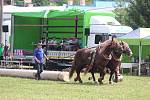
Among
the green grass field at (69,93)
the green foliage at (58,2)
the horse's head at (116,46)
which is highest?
the horse's head at (116,46)

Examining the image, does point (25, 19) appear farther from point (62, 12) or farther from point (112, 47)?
point (112, 47)

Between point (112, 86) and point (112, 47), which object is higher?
point (112, 47)

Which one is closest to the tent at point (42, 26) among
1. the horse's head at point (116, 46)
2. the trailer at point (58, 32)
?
the trailer at point (58, 32)

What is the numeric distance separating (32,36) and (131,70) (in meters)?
8.12

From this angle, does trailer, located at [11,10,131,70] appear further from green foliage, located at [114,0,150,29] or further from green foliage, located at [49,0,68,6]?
green foliage, located at [49,0,68,6]

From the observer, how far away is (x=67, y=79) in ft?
75.6

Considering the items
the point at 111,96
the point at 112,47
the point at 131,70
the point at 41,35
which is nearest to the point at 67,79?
the point at 112,47

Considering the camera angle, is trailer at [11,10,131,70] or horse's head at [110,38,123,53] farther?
trailer at [11,10,131,70]

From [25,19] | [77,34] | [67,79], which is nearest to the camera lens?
[67,79]

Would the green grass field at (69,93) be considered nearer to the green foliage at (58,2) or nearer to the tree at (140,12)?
the tree at (140,12)

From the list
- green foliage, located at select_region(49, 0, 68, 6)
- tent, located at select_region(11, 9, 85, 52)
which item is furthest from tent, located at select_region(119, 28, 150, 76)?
green foliage, located at select_region(49, 0, 68, 6)

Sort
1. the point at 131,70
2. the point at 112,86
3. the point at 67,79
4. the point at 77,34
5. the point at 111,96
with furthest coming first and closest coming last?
the point at 77,34, the point at 131,70, the point at 67,79, the point at 112,86, the point at 111,96

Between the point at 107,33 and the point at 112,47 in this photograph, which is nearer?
the point at 112,47

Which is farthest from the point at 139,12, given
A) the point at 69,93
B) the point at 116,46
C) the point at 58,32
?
the point at 69,93
